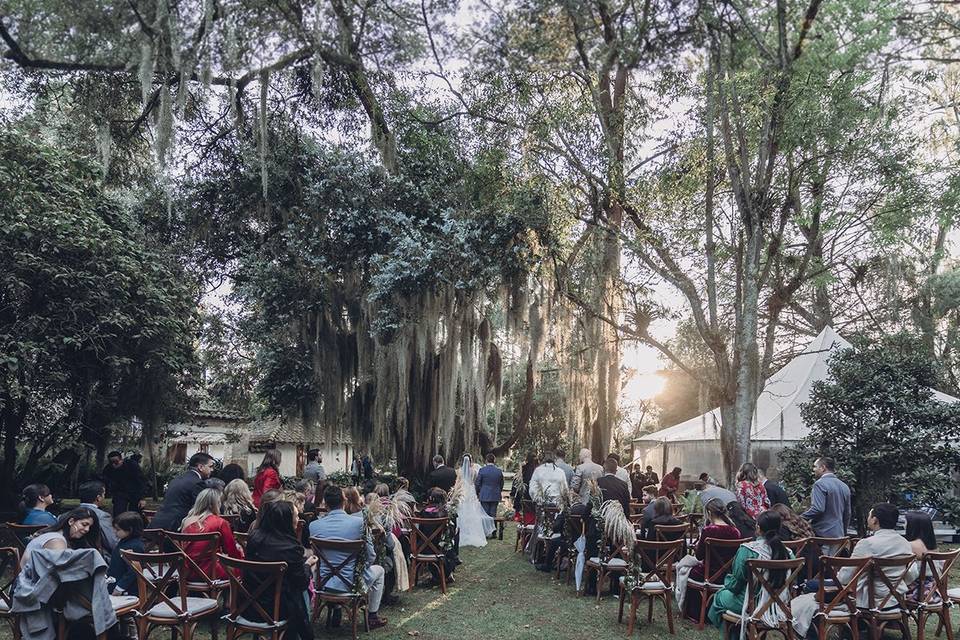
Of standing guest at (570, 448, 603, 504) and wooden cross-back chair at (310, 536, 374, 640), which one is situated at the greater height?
standing guest at (570, 448, 603, 504)

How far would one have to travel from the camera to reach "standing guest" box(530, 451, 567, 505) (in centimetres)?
859

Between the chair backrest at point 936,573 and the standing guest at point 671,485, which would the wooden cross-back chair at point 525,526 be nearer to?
the standing guest at point 671,485

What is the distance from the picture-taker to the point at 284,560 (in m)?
4.39

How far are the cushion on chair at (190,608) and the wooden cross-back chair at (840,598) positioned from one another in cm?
426

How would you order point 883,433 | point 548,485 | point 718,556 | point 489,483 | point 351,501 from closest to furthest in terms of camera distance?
point 718,556 < point 351,501 < point 548,485 < point 883,433 < point 489,483

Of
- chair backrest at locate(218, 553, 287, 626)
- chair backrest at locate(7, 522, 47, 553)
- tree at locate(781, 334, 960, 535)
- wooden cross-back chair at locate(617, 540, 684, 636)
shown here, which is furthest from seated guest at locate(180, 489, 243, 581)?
tree at locate(781, 334, 960, 535)

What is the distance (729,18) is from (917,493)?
7.16m

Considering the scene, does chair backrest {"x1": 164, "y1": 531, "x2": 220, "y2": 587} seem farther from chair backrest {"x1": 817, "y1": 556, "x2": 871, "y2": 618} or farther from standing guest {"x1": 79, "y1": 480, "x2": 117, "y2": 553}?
chair backrest {"x1": 817, "y1": 556, "x2": 871, "y2": 618}

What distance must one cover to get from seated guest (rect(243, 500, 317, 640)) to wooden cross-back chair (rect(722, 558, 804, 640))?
3.06m

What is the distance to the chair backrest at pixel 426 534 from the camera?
7016 millimetres

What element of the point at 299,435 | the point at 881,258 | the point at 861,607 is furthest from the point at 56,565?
the point at 299,435

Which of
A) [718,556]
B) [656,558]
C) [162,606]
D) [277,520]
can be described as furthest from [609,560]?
[162,606]

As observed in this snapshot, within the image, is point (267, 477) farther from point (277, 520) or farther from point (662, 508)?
point (662, 508)

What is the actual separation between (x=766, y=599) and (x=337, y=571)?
320cm
